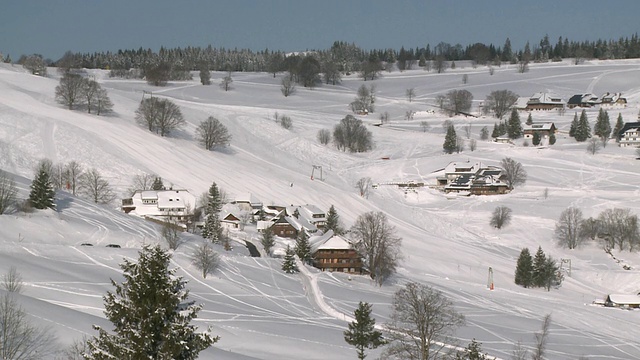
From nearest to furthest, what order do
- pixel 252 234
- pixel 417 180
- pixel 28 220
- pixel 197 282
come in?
1. pixel 197 282
2. pixel 28 220
3. pixel 252 234
4. pixel 417 180

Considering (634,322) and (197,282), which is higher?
(197,282)

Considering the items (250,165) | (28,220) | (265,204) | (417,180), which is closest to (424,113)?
(417,180)

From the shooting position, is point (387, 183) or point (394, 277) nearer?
point (394, 277)

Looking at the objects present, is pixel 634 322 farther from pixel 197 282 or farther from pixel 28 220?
pixel 28 220

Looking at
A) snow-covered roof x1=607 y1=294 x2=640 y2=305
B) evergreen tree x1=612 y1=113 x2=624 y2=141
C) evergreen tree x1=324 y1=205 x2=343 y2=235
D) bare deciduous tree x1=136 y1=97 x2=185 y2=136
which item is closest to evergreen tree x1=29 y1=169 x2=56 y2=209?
evergreen tree x1=324 y1=205 x2=343 y2=235

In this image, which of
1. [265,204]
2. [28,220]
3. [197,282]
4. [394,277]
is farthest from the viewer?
[265,204]

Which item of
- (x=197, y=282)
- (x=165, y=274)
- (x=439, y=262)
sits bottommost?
(x=439, y=262)

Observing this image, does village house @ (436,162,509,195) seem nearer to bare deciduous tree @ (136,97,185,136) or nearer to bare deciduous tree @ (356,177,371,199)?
bare deciduous tree @ (356,177,371,199)
